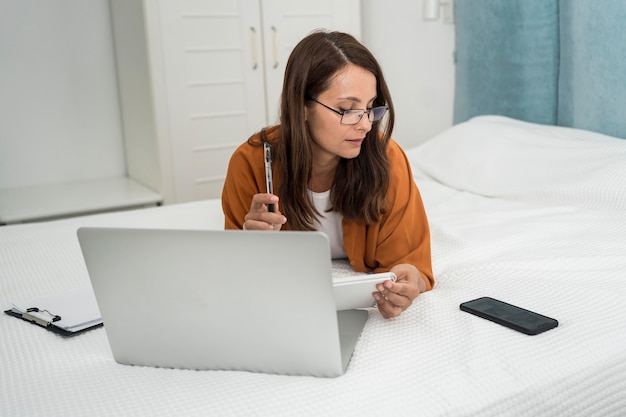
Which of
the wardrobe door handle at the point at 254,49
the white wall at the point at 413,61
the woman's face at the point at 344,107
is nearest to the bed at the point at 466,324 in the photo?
the woman's face at the point at 344,107

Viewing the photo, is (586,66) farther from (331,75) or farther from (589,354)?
(589,354)

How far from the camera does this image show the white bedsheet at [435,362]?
1000mm

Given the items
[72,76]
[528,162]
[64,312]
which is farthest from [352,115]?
[72,76]

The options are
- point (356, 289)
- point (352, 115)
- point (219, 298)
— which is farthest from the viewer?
point (352, 115)

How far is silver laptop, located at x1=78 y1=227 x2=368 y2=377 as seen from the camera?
976mm

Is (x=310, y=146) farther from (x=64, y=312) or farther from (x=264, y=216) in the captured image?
(x=64, y=312)

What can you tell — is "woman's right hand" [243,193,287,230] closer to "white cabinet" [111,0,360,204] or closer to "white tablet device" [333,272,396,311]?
"white tablet device" [333,272,396,311]

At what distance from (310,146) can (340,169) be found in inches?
3.8

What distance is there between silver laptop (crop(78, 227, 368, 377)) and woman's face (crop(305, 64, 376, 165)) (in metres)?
0.45

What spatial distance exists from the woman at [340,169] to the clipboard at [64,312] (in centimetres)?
34

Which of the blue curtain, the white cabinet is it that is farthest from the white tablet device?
the white cabinet

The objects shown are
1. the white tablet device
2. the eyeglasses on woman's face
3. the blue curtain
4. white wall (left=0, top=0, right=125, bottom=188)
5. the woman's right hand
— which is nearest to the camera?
the white tablet device

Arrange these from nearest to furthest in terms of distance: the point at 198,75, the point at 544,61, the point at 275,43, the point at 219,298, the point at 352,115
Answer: the point at 219,298 → the point at 352,115 → the point at 544,61 → the point at 198,75 → the point at 275,43

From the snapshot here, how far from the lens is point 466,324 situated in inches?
48.9
